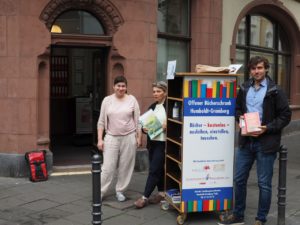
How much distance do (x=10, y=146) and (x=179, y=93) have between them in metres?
3.37

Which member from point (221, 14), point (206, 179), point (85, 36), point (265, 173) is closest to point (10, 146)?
point (85, 36)

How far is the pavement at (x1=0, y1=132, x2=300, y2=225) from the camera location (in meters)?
5.72

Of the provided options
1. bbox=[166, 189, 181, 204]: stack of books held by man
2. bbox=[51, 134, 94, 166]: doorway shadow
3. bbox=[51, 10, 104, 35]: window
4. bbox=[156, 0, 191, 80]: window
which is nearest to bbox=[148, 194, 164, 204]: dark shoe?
bbox=[166, 189, 181, 204]: stack of books held by man

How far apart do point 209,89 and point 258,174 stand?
1108 mm

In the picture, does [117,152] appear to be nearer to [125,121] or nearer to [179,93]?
[125,121]

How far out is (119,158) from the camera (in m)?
6.59

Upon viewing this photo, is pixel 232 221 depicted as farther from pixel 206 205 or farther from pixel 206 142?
pixel 206 142

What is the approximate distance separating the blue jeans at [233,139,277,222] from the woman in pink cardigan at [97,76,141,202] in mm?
1661

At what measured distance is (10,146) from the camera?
793cm

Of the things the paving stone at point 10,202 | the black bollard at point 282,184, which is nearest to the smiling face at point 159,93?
the black bollard at point 282,184

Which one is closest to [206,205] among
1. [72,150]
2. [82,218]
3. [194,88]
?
[194,88]

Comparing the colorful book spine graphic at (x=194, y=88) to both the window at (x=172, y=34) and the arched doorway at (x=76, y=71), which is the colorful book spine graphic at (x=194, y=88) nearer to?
the arched doorway at (x=76, y=71)

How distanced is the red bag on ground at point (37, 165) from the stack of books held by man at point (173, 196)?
2.50 meters

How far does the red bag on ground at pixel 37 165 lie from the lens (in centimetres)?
756
